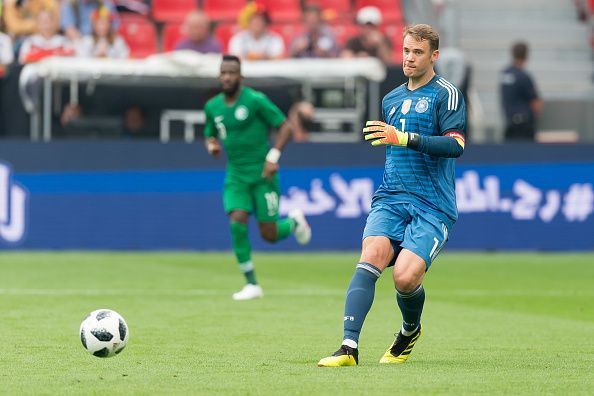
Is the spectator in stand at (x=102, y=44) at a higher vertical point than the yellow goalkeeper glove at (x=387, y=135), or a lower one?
lower

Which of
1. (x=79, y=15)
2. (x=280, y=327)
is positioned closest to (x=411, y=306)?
(x=280, y=327)

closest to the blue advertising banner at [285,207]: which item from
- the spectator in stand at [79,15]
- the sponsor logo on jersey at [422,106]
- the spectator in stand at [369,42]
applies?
the spectator in stand at [369,42]

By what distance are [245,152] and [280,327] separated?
3660 mm

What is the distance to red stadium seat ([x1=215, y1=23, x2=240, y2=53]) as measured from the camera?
23594mm

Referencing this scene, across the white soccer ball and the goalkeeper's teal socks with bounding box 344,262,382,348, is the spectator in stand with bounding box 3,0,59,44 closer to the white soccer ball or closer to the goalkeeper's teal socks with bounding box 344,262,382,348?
the white soccer ball

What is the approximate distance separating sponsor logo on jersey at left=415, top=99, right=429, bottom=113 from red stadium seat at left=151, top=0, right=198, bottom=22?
1612 centimetres

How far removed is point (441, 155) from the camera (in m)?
8.34

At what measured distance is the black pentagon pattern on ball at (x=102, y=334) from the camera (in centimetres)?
843

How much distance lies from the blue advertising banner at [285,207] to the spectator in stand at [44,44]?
8.47 feet

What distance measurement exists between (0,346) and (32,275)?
22.8 ft

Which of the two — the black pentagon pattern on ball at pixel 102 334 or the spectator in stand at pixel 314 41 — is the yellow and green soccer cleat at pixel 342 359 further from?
the spectator in stand at pixel 314 41

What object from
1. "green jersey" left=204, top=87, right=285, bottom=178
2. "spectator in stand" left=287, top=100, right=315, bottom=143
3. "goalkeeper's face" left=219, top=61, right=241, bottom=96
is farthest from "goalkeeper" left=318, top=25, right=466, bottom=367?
"spectator in stand" left=287, top=100, right=315, bottom=143

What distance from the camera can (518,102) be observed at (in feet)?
70.1

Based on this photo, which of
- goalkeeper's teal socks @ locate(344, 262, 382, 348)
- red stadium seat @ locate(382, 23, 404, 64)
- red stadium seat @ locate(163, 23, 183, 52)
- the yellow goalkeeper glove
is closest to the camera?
the yellow goalkeeper glove
